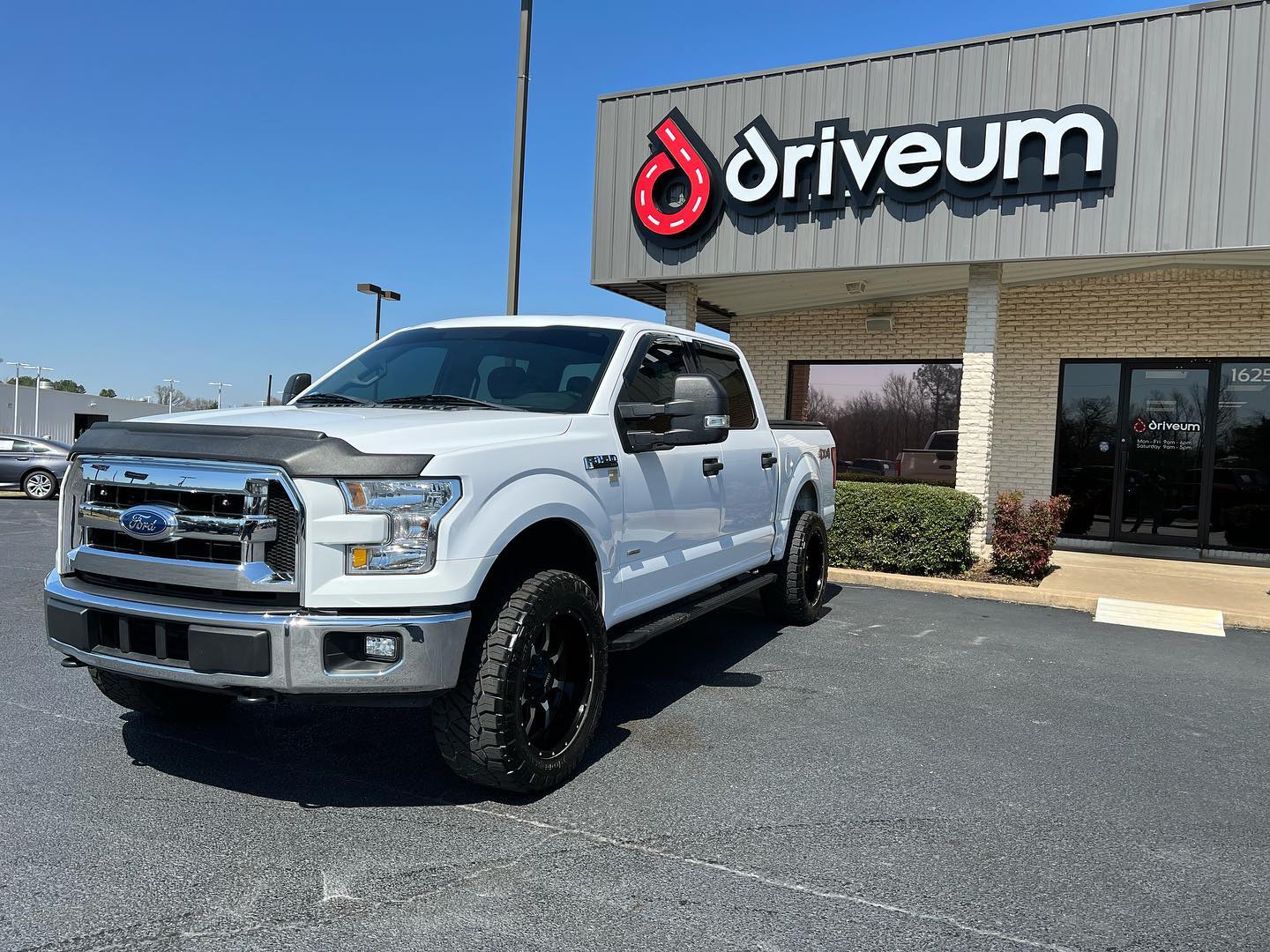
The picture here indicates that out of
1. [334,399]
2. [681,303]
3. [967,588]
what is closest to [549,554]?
[334,399]

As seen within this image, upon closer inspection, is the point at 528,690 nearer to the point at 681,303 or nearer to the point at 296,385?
the point at 296,385

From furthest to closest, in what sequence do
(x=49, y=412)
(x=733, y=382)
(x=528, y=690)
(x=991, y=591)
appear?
(x=49, y=412) < (x=991, y=591) < (x=733, y=382) < (x=528, y=690)

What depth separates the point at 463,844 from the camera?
10.7 ft

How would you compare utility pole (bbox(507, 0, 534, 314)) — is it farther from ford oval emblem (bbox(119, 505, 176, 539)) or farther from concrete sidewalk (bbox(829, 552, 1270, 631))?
ford oval emblem (bbox(119, 505, 176, 539))

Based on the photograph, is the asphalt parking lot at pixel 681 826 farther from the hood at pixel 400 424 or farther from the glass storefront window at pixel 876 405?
the glass storefront window at pixel 876 405

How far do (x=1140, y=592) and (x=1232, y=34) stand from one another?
5.52 metres

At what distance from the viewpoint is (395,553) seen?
3.22 meters

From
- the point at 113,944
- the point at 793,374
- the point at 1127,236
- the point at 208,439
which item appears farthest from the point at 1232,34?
the point at 113,944

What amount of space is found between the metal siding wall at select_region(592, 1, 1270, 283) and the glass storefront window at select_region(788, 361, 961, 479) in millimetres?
3320

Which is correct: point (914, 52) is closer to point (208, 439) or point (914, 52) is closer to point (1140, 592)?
point (1140, 592)

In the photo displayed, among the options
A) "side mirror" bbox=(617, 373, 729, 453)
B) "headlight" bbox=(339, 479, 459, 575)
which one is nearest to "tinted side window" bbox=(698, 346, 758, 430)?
"side mirror" bbox=(617, 373, 729, 453)

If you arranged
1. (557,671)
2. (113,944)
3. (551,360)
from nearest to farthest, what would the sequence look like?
1. (113,944)
2. (557,671)
3. (551,360)

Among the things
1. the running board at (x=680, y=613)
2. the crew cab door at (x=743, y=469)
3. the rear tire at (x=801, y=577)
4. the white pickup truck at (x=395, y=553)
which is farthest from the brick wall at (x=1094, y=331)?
the white pickup truck at (x=395, y=553)

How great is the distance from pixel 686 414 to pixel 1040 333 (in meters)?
9.89
